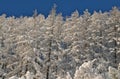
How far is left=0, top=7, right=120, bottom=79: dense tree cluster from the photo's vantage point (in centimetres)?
4041

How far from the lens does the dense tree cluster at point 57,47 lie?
40.4 m

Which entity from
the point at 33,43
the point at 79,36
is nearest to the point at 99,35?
the point at 79,36

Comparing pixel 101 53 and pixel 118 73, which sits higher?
pixel 101 53

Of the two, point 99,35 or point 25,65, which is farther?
point 99,35

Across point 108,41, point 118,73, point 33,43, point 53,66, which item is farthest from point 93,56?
point 118,73

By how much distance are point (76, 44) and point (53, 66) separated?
1096 cm

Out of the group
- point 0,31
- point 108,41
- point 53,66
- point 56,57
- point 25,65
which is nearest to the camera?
point 25,65

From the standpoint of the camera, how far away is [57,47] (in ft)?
154

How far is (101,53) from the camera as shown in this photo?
5641cm

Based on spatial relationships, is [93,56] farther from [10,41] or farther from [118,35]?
[10,41]

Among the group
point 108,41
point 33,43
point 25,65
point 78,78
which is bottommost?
point 78,78

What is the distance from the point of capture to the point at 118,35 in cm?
5847

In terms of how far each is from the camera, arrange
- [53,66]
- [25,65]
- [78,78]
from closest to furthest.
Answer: [78,78], [25,65], [53,66]

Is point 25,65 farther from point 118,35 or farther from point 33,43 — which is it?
point 118,35
